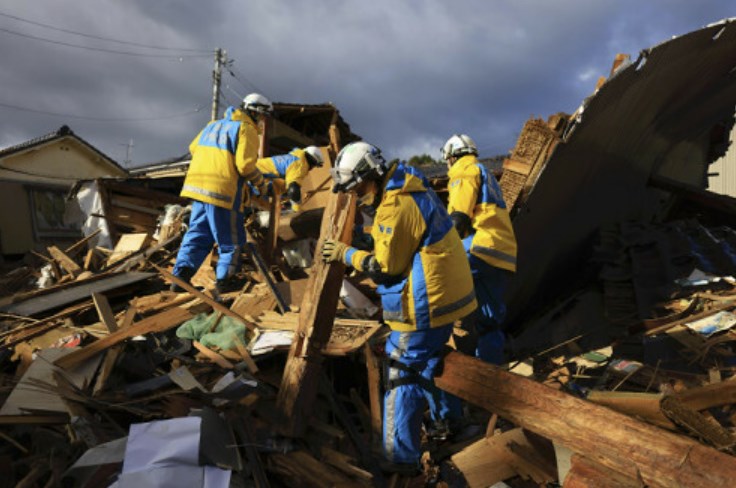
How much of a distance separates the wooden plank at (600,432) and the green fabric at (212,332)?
6.87 feet

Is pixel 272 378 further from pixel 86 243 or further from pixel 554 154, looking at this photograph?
pixel 86 243

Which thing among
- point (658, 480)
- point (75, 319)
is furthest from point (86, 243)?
point (658, 480)

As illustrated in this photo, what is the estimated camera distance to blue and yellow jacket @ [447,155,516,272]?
13.0 feet

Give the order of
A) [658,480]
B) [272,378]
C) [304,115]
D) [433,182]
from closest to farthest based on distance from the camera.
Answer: [658,480]
[272,378]
[433,182]
[304,115]

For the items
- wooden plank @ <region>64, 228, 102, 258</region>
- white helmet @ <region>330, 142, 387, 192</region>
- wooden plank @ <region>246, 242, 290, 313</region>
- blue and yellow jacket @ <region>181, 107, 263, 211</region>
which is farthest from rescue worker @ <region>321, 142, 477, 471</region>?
wooden plank @ <region>64, 228, 102, 258</region>

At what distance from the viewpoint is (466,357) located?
2.81m

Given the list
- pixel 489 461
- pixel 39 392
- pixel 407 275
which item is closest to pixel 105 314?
pixel 39 392

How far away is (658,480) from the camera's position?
1.82 m

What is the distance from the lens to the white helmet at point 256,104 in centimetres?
511

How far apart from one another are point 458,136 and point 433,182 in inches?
114

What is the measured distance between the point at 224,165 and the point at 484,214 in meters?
2.65

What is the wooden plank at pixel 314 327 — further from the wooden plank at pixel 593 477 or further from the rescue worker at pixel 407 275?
the wooden plank at pixel 593 477

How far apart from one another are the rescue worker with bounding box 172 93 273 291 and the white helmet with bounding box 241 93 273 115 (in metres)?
0.12

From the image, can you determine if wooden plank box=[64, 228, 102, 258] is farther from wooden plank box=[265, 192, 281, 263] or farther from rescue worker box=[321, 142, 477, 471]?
rescue worker box=[321, 142, 477, 471]
